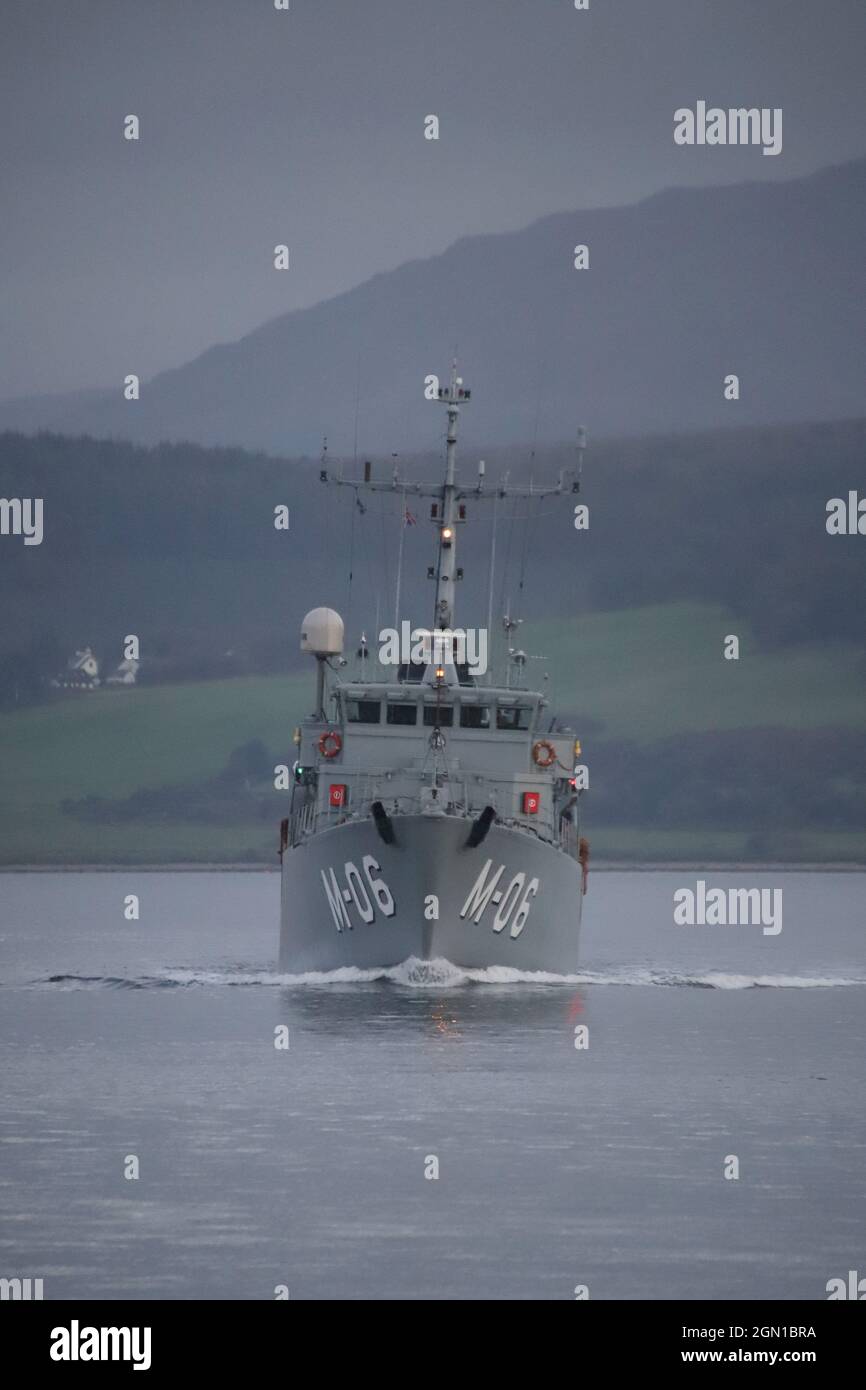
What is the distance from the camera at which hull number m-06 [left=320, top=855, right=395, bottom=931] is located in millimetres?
47562

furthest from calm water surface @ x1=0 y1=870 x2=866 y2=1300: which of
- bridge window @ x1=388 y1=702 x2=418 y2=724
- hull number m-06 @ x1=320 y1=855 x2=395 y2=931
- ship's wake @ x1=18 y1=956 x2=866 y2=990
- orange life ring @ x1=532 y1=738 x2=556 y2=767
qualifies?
bridge window @ x1=388 y1=702 x2=418 y2=724

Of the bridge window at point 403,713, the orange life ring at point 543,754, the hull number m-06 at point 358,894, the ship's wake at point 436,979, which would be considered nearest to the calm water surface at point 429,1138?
the ship's wake at point 436,979

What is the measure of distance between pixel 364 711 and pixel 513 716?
10.4 ft

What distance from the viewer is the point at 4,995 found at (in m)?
56.2

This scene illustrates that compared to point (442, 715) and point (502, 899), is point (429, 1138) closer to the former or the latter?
point (502, 899)

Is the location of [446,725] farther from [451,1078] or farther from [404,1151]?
[404,1151]

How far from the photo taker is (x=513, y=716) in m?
51.8

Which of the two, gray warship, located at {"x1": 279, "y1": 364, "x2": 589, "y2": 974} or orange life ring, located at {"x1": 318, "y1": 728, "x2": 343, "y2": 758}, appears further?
orange life ring, located at {"x1": 318, "y1": 728, "x2": 343, "y2": 758}

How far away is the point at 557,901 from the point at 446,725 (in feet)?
14.3

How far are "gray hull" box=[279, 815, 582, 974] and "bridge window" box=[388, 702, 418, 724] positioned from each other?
10.5ft

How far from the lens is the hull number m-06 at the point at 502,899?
4744 centimetres

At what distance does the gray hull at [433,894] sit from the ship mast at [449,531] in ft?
20.2

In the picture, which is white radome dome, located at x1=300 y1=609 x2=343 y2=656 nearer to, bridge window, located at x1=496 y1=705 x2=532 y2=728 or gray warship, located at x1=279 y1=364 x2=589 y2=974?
gray warship, located at x1=279 y1=364 x2=589 y2=974

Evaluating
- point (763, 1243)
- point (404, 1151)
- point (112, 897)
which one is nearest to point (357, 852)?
point (404, 1151)
